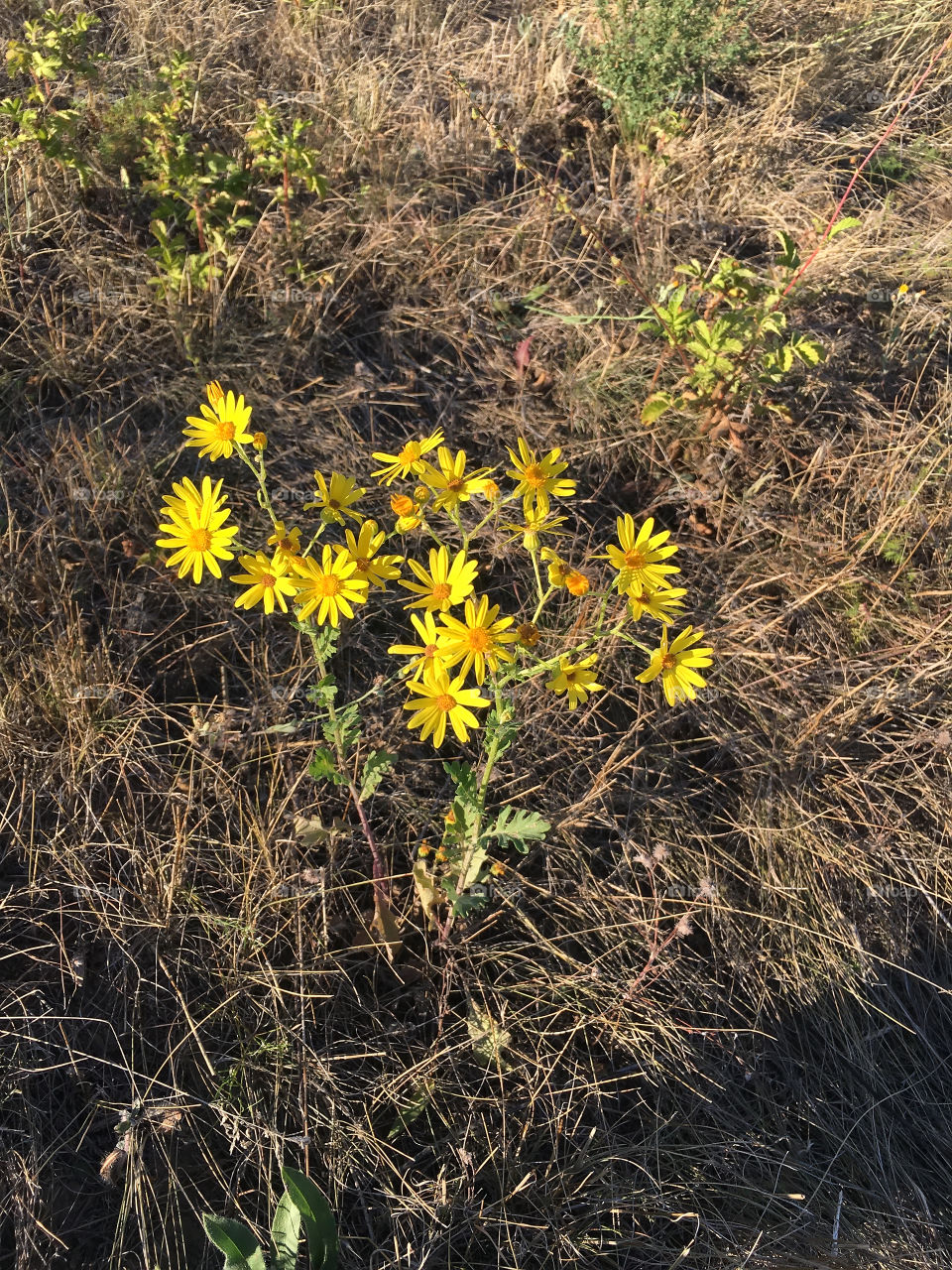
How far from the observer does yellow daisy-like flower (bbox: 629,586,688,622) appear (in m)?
1.38

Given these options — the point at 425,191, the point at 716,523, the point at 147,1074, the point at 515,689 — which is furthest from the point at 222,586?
the point at 425,191

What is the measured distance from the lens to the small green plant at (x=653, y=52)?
10.2ft

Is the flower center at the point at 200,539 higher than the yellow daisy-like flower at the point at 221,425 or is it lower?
lower

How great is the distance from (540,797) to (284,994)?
77cm

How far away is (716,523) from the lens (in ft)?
8.52

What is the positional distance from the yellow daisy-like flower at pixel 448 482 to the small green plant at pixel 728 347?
1.13 metres

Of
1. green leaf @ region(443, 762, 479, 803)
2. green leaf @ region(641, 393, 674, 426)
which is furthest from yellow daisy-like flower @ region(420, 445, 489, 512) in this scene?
green leaf @ region(641, 393, 674, 426)

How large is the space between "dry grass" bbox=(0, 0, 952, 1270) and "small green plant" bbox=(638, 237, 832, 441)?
16cm

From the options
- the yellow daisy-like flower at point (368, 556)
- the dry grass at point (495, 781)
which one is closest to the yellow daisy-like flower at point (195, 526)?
the yellow daisy-like flower at point (368, 556)

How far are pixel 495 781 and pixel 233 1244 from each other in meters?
1.09

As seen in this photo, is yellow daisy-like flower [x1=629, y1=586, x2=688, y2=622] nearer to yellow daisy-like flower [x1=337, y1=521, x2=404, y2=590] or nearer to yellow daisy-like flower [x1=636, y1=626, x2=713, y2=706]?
yellow daisy-like flower [x1=636, y1=626, x2=713, y2=706]

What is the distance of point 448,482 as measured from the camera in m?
1.56

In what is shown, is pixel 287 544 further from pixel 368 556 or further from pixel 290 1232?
pixel 290 1232

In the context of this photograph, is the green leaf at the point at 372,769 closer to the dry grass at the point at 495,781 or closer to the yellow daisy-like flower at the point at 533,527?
the dry grass at the point at 495,781
